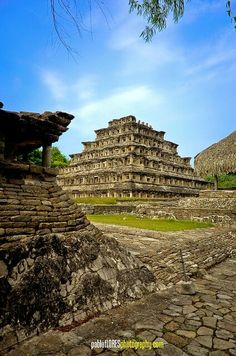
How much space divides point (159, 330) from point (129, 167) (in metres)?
32.7

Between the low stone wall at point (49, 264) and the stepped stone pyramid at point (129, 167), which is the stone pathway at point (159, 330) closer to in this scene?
the low stone wall at point (49, 264)

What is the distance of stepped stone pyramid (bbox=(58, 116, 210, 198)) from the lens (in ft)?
119

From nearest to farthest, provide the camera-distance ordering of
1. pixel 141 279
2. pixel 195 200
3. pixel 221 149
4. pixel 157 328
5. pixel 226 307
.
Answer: pixel 157 328 < pixel 226 307 < pixel 141 279 < pixel 195 200 < pixel 221 149

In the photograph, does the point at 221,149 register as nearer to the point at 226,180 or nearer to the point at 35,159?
the point at 35,159

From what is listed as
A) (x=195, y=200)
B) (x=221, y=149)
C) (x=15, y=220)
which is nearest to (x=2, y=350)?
(x=15, y=220)

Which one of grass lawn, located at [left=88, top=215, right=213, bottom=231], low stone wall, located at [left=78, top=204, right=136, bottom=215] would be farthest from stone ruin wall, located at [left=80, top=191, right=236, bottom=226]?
grass lawn, located at [left=88, top=215, right=213, bottom=231]

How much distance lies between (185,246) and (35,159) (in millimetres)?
36204

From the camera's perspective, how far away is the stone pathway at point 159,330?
363 centimetres

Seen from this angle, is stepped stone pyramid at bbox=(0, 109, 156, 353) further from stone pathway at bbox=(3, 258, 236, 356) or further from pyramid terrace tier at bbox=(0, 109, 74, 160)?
stone pathway at bbox=(3, 258, 236, 356)

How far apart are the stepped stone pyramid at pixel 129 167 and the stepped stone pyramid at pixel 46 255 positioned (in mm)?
28615

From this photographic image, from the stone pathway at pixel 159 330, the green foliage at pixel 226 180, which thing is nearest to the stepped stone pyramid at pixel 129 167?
the green foliage at pixel 226 180

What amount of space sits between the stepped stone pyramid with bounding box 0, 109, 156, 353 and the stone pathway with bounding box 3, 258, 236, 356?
0.25m

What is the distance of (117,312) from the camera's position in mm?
4766

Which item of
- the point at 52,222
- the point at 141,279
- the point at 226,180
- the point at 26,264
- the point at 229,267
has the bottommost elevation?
the point at 229,267
